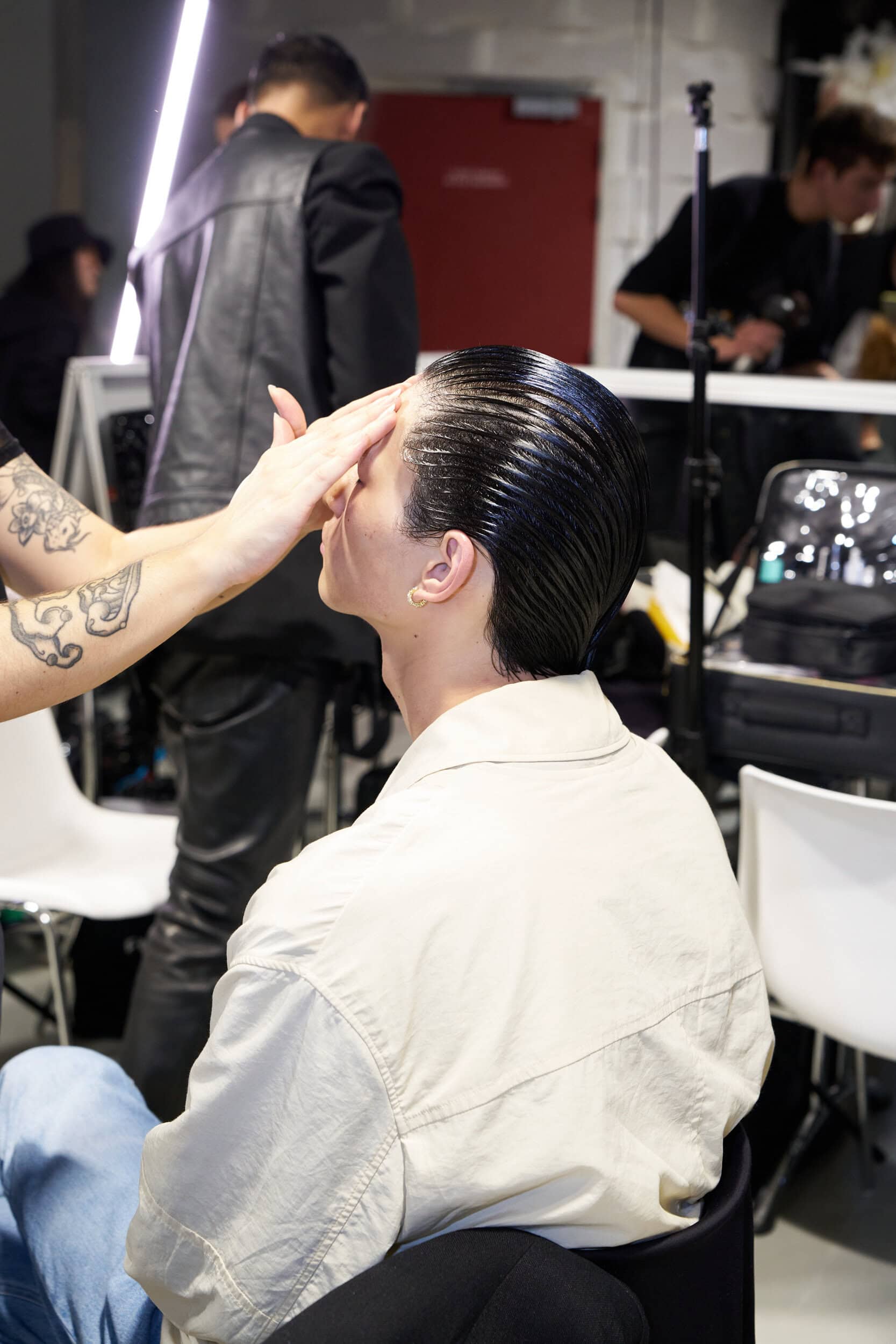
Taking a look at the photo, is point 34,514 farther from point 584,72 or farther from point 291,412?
point 584,72

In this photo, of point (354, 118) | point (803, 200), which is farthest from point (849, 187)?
point (354, 118)

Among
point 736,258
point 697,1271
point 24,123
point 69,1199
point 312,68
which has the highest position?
point 24,123

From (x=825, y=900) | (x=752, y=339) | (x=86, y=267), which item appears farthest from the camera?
(x=86, y=267)

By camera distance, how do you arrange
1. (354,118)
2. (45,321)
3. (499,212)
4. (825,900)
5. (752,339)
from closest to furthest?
(825,900), (354,118), (752,339), (45,321), (499,212)

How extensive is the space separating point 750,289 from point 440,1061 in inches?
108

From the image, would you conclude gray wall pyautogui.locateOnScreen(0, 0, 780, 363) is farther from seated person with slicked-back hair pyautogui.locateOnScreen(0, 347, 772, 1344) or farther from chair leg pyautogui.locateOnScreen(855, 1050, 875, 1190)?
seated person with slicked-back hair pyautogui.locateOnScreen(0, 347, 772, 1344)

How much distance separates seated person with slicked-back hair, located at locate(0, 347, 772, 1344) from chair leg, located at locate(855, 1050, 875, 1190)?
1233mm

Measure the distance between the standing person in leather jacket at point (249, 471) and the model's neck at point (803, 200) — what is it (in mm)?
1641

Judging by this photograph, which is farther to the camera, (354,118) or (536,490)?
(354,118)

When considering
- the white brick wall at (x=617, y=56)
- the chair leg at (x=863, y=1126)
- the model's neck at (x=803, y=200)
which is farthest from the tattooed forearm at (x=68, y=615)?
the white brick wall at (x=617, y=56)

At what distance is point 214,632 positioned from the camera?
6.03 ft

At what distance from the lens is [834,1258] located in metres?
1.83

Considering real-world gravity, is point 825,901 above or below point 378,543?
below

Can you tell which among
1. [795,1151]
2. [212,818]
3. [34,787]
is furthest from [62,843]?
[795,1151]
